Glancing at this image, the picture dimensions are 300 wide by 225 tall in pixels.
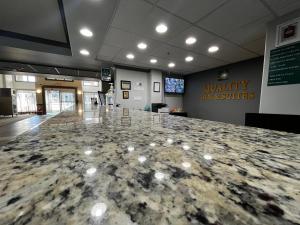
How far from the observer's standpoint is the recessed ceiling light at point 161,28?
6.24ft

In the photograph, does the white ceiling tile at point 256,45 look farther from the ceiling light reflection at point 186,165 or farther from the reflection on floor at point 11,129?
the reflection on floor at point 11,129

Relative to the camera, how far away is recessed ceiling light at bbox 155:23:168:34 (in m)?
1.90

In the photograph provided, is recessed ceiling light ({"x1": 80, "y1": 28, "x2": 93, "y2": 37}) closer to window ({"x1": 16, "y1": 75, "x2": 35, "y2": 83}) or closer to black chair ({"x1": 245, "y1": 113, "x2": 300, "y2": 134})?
black chair ({"x1": 245, "y1": 113, "x2": 300, "y2": 134})

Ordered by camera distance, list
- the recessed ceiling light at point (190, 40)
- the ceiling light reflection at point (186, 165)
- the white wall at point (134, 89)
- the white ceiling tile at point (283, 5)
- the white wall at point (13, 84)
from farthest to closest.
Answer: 1. the white wall at point (13, 84)
2. the white wall at point (134, 89)
3. the recessed ceiling light at point (190, 40)
4. the white ceiling tile at point (283, 5)
5. the ceiling light reflection at point (186, 165)

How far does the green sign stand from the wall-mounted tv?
3.19 m

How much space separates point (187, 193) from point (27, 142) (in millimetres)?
475

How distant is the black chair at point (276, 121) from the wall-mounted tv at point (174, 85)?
3.59 m

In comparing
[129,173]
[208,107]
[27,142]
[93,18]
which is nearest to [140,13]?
[93,18]

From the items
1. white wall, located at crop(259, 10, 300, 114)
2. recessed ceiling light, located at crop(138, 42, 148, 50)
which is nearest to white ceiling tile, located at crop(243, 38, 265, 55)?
A: white wall, located at crop(259, 10, 300, 114)

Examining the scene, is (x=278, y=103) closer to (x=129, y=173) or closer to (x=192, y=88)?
(x=129, y=173)

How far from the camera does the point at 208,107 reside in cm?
448

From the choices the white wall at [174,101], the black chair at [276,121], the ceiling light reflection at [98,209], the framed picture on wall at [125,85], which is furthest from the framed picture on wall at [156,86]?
the ceiling light reflection at [98,209]

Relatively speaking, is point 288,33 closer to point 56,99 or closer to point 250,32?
point 250,32

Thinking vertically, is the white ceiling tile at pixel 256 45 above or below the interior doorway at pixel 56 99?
above
